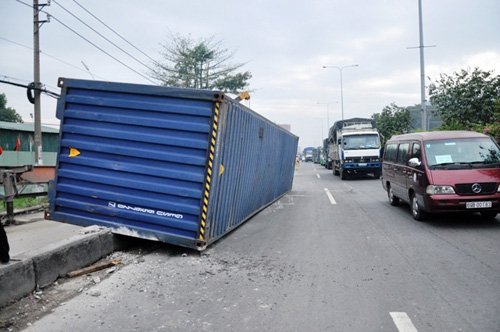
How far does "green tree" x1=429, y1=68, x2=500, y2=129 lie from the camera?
1889cm

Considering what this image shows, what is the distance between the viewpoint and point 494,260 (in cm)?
586

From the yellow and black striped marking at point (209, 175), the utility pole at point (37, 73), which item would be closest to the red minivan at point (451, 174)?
the yellow and black striped marking at point (209, 175)

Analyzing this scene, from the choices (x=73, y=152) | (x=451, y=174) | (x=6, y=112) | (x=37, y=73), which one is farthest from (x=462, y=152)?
(x=6, y=112)

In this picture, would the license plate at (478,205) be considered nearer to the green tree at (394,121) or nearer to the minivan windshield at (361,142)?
the minivan windshield at (361,142)

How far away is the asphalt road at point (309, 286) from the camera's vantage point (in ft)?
12.9

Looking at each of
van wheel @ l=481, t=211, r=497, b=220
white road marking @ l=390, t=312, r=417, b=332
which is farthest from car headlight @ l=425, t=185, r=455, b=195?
white road marking @ l=390, t=312, r=417, b=332

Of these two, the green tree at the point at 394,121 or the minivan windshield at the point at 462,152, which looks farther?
the green tree at the point at 394,121

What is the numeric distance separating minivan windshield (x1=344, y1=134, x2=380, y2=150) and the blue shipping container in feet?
55.3

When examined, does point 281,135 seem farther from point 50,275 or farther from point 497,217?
point 50,275

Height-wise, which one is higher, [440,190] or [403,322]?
[440,190]

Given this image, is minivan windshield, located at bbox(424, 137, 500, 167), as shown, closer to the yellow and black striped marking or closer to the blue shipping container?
the blue shipping container

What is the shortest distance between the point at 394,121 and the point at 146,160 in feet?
106

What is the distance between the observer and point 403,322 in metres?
A: 3.83

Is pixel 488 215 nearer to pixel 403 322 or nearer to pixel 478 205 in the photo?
pixel 478 205
